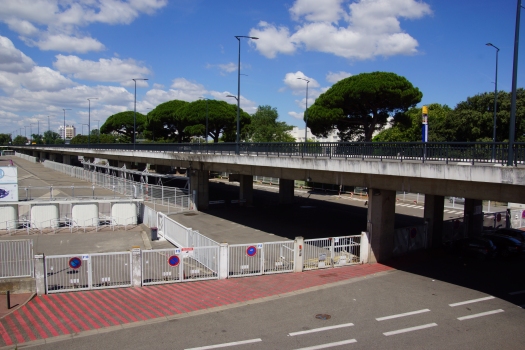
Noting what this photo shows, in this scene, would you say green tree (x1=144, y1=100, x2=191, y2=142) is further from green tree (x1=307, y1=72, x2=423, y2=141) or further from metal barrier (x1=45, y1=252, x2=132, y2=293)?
metal barrier (x1=45, y1=252, x2=132, y2=293)

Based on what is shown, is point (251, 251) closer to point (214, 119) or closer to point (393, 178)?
point (393, 178)

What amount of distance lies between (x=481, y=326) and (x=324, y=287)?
5155 mm

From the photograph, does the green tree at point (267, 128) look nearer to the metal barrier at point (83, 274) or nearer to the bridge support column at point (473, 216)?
the bridge support column at point (473, 216)

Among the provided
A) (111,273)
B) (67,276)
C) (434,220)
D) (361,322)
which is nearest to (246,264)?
(111,273)

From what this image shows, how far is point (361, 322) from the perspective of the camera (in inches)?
456

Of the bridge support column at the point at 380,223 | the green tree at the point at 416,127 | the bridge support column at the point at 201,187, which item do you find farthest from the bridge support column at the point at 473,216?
the bridge support column at the point at 201,187

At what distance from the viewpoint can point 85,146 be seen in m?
70.6

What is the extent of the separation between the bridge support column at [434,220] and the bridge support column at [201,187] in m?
19.5

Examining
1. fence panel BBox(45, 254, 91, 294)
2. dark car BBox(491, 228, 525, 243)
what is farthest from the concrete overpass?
fence panel BBox(45, 254, 91, 294)

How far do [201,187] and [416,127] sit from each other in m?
44.4

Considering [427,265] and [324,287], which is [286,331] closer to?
[324,287]

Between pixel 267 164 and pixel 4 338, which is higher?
pixel 267 164

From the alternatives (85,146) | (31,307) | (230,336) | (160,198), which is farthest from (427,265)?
(85,146)

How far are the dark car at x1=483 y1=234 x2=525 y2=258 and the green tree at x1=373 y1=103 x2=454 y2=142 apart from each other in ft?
81.9
